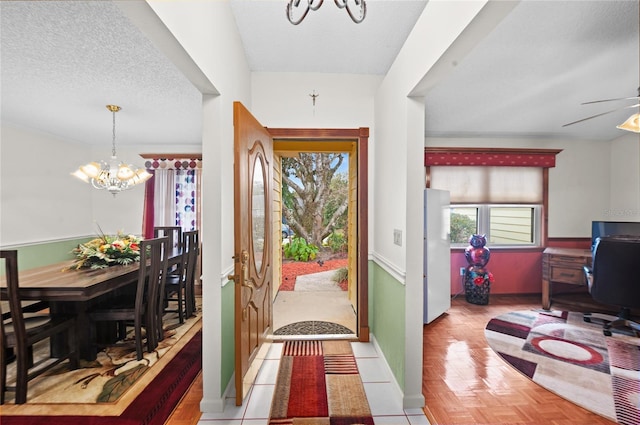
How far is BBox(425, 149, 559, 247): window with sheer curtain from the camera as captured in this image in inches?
162

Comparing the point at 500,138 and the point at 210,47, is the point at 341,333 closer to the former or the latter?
the point at 210,47

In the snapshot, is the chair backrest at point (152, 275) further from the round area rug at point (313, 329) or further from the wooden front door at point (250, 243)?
the round area rug at point (313, 329)

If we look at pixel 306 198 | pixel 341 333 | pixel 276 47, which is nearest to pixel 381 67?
pixel 276 47

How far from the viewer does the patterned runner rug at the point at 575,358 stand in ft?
6.61

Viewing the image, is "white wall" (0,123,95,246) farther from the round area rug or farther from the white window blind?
the white window blind

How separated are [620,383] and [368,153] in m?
2.73

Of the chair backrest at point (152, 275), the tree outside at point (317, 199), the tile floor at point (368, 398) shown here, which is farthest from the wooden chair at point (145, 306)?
the tree outside at point (317, 199)

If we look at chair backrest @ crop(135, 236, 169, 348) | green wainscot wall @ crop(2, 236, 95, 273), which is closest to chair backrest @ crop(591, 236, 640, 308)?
chair backrest @ crop(135, 236, 169, 348)

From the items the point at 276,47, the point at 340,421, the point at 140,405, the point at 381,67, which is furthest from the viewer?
the point at 381,67

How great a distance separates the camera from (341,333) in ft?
10.1

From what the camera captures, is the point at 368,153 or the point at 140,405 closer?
the point at 140,405

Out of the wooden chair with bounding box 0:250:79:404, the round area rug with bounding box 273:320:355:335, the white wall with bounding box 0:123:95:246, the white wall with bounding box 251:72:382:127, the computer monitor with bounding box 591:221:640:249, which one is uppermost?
the white wall with bounding box 251:72:382:127

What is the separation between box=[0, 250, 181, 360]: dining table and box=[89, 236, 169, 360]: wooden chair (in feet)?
0.28

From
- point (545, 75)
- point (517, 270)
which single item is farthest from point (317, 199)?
point (545, 75)
